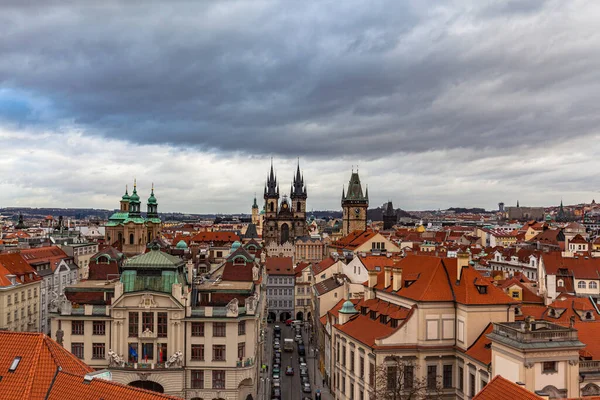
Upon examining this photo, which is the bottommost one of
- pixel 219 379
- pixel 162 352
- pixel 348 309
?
pixel 219 379

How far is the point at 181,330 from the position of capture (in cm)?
5512

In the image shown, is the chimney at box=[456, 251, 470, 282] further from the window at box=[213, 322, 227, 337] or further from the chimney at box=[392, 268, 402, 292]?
the window at box=[213, 322, 227, 337]

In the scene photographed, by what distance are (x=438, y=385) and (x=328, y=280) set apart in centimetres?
4112

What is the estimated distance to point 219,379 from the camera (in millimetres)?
55125

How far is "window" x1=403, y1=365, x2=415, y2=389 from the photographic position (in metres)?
50.5

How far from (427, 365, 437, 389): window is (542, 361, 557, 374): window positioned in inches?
577

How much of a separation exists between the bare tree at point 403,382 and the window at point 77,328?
27.5 metres

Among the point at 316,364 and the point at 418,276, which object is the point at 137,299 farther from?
the point at 316,364

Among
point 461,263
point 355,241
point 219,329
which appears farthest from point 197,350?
point 355,241

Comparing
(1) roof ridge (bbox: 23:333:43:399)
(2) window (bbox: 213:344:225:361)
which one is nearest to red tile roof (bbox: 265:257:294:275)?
(2) window (bbox: 213:344:225:361)

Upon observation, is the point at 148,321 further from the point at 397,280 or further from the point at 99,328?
the point at 397,280

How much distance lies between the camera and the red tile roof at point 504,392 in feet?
88.2

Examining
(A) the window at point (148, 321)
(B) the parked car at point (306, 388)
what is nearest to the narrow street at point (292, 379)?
(B) the parked car at point (306, 388)

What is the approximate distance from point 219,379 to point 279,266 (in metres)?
66.9
